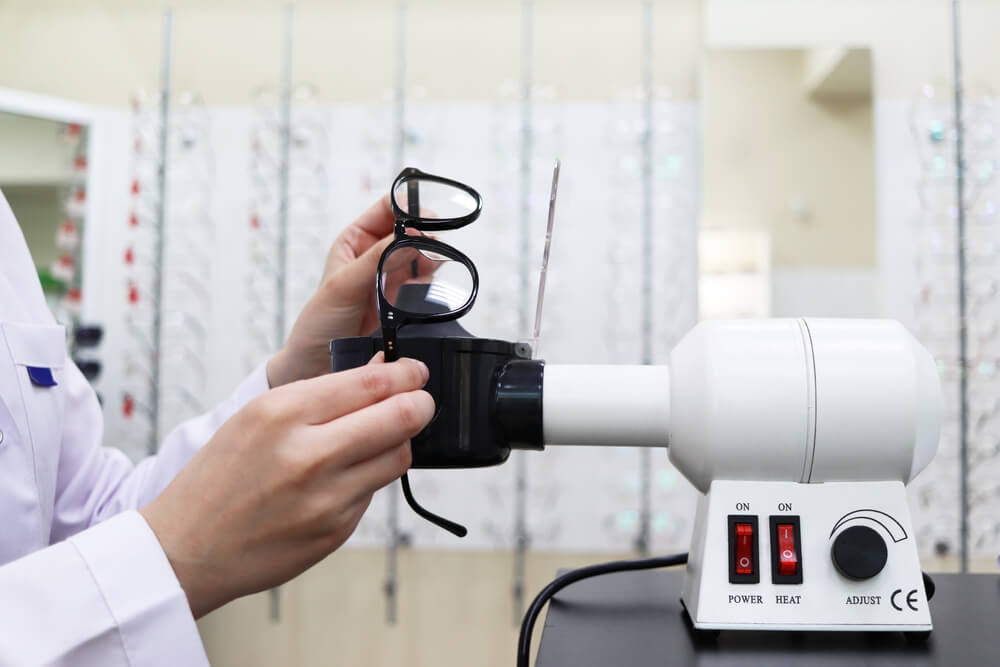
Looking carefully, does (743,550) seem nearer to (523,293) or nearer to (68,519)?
(68,519)

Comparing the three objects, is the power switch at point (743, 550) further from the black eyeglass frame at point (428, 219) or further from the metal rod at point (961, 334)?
the metal rod at point (961, 334)

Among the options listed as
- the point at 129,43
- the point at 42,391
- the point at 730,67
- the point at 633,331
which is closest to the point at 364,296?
the point at 42,391

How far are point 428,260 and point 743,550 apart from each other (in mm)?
316

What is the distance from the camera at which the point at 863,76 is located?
2266 millimetres

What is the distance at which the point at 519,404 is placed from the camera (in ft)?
1.68

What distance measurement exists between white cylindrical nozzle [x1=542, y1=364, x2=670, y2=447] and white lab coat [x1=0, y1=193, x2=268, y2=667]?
28 centimetres

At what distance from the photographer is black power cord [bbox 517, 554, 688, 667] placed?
0.50 meters

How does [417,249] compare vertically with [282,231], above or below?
below

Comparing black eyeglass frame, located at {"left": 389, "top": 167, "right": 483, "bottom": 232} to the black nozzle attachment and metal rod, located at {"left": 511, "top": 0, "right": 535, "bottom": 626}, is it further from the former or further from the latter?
metal rod, located at {"left": 511, "top": 0, "right": 535, "bottom": 626}

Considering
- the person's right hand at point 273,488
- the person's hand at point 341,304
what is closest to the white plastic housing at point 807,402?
the person's right hand at point 273,488

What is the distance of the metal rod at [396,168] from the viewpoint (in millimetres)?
2219

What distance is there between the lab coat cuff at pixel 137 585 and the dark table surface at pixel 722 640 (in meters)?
0.22

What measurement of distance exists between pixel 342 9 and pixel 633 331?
1538mm

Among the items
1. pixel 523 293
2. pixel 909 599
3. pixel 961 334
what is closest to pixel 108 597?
pixel 909 599
